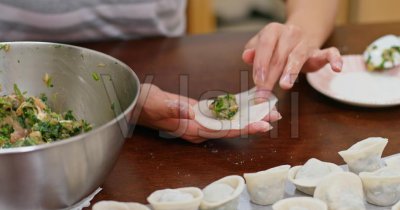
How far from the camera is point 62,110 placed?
3.73 ft

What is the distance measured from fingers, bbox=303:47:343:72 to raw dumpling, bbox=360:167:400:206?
32cm

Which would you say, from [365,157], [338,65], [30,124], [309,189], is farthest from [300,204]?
[30,124]

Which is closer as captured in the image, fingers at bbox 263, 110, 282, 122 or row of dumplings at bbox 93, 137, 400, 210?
row of dumplings at bbox 93, 137, 400, 210

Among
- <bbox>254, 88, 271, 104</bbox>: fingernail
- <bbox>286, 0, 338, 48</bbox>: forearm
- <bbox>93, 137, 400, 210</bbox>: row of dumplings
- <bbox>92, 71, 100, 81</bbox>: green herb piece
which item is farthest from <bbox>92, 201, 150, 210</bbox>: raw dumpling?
<bbox>286, 0, 338, 48</bbox>: forearm

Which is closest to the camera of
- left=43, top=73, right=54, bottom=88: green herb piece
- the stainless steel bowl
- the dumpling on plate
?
the stainless steel bowl

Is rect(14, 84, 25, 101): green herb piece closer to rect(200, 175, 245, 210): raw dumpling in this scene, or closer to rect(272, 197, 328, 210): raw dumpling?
rect(200, 175, 245, 210): raw dumpling

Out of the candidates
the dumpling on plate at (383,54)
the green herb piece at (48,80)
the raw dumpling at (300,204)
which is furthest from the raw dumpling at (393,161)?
the green herb piece at (48,80)

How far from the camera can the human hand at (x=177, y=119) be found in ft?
3.53

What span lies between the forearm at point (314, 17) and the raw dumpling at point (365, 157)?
0.43m

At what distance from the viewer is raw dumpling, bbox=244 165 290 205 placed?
937 mm

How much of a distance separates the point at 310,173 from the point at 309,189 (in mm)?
29

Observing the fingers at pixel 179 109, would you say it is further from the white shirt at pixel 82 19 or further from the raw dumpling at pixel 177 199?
the white shirt at pixel 82 19

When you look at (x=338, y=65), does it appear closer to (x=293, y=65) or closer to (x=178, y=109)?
(x=293, y=65)

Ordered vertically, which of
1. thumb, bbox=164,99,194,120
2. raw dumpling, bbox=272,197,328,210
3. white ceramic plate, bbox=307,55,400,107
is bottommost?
raw dumpling, bbox=272,197,328,210
